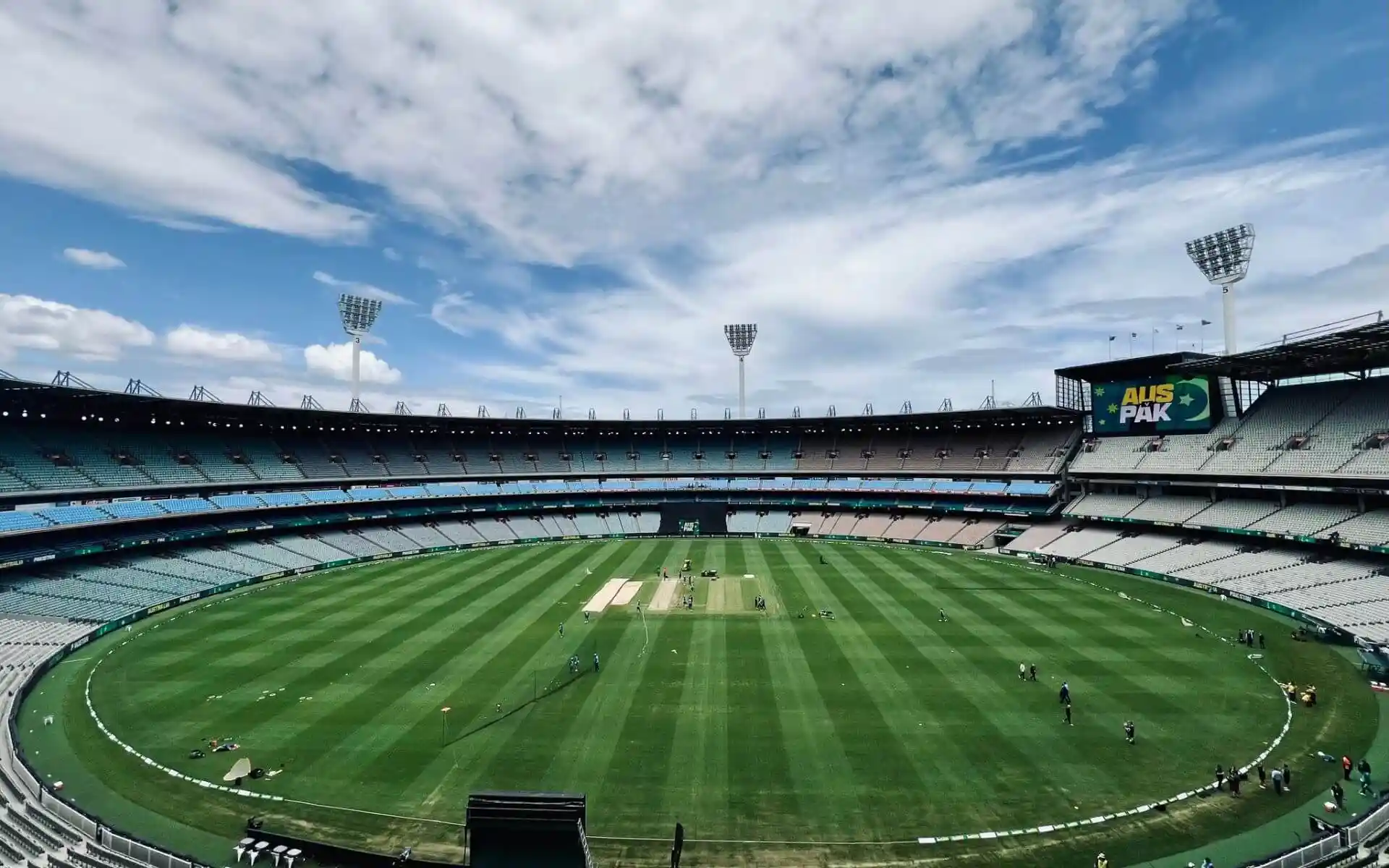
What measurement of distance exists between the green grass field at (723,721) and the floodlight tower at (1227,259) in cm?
3167

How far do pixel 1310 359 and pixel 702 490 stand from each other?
2257 inches

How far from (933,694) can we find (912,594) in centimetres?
1738

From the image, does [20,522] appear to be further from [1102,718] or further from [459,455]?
[1102,718]

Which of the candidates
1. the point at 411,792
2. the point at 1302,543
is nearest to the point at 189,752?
the point at 411,792

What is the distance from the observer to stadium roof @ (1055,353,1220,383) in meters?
54.6

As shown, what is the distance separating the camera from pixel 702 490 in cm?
8344

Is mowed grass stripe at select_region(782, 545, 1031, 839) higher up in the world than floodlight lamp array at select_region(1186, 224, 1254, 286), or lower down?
lower down

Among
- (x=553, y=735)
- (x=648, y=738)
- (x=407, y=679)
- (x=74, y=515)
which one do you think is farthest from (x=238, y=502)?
(x=648, y=738)

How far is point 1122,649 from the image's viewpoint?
31156 millimetres

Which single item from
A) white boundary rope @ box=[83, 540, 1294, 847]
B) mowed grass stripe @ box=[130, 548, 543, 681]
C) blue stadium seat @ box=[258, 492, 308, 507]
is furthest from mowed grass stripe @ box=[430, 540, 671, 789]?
blue stadium seat @ box=[258, 492, 308, 507]

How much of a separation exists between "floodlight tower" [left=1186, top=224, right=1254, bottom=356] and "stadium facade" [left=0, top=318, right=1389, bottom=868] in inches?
254

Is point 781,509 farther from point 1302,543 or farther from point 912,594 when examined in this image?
point 1302,543

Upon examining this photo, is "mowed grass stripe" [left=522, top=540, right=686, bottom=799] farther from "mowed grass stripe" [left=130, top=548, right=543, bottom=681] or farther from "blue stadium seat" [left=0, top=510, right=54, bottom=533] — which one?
"blue stadium seat" [left=0, top=510, right=54, bottom=533]

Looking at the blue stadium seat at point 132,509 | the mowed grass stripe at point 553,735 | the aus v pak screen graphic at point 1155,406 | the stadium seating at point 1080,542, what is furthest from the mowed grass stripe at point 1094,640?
the blue stadium seat at point 132,509
